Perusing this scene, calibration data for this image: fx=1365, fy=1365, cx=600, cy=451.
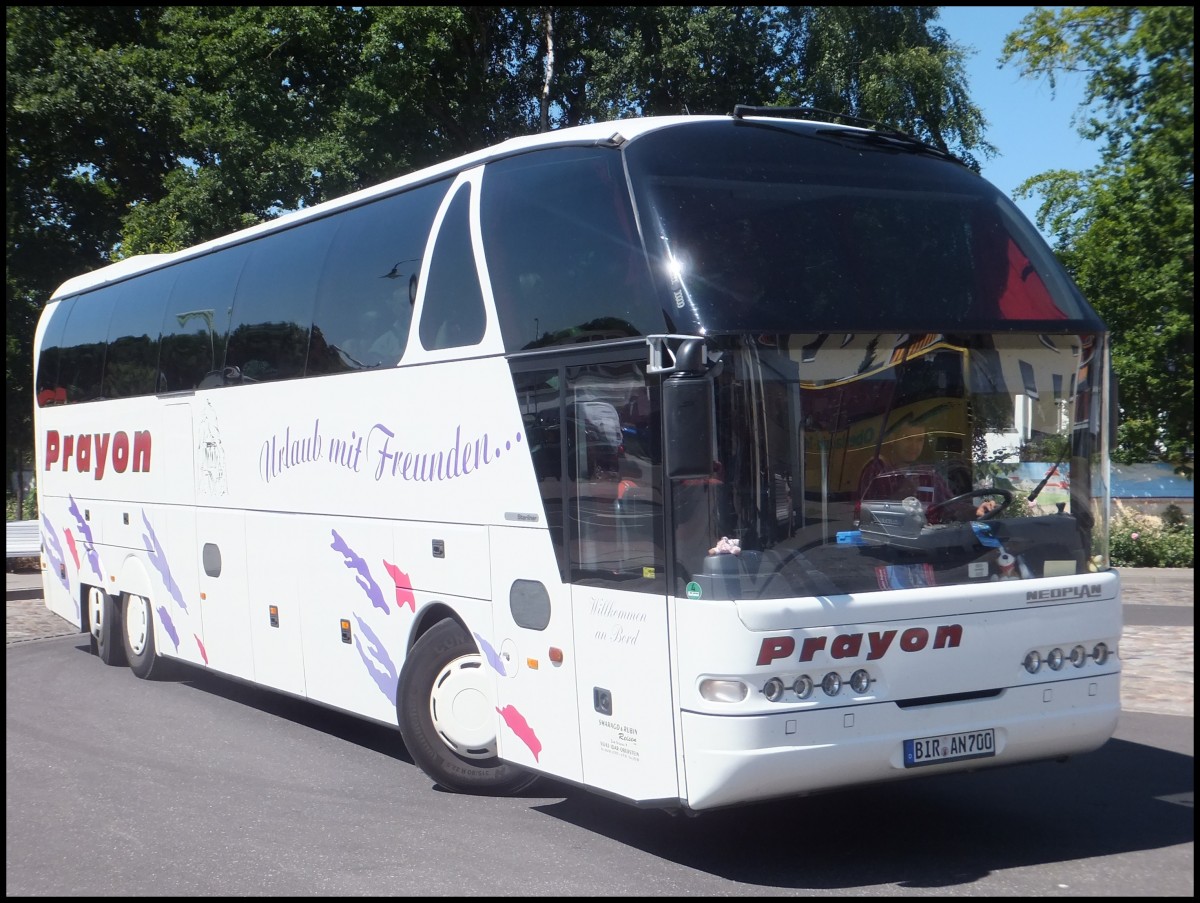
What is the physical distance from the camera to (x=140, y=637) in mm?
13523

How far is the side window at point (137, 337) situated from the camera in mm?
12961

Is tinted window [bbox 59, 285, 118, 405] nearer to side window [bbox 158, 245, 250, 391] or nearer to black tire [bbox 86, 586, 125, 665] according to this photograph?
side window [bbox 158, 245, 250, 391]

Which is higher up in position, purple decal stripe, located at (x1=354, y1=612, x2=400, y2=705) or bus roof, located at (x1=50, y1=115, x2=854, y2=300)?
bus roof, located at (x1=50, y1=115, x2=854, y2=300)

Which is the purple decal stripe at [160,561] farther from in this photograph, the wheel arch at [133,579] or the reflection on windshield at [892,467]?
the reflection on windshield at [892,467]

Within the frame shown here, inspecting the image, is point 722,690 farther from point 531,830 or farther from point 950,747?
point 531,830

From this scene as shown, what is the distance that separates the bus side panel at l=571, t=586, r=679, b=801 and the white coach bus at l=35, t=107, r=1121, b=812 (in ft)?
0.06

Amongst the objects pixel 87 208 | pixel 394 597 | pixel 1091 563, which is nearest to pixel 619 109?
pixel 87 208

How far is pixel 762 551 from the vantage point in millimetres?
6301

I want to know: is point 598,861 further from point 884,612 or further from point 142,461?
A: point 142,461

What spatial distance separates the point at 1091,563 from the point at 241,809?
5.02 metres

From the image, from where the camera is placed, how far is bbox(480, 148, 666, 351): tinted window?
6.83 meters

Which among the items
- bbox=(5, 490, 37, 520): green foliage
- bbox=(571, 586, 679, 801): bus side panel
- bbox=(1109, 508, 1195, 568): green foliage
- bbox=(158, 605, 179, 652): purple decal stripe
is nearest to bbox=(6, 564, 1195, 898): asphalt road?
bbox=(571, 586, 679, 801): bus side panel

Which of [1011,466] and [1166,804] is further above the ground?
[1011,466]

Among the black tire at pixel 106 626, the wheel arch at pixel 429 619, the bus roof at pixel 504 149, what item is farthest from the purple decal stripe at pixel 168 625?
the wheel arch at pixel 429 619
